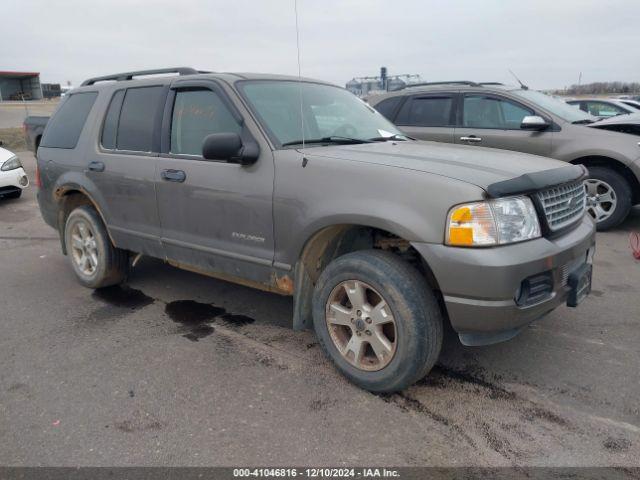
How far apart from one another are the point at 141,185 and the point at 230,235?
1.01 metres

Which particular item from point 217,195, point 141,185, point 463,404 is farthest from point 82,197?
point 463,404

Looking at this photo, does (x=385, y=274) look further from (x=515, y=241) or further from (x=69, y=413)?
(x=69, y=413)

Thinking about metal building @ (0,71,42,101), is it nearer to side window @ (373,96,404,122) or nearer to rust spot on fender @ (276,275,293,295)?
side window @ (373,96,404,122)

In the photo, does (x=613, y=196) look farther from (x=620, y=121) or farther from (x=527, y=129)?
(x=527, y=129)

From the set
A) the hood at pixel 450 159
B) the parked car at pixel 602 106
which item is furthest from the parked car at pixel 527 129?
the parked car at pixel 602 106

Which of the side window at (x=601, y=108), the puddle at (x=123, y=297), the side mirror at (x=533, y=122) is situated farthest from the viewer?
the side window at (x=601, y=108)

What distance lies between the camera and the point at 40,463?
246cm

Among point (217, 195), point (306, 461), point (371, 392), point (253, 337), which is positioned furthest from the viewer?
point (253, 337)

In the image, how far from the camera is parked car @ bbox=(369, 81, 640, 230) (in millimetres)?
6367

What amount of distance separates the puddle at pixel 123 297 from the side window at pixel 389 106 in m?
4.55

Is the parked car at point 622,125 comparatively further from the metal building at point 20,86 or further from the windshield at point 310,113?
the metal building at point 20,86

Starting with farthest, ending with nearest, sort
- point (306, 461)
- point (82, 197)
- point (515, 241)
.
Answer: point (82, 197) < point (515, 241) < point (306, 461)

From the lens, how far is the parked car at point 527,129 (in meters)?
6.37

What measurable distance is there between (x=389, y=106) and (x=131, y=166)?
4638 millimetres
